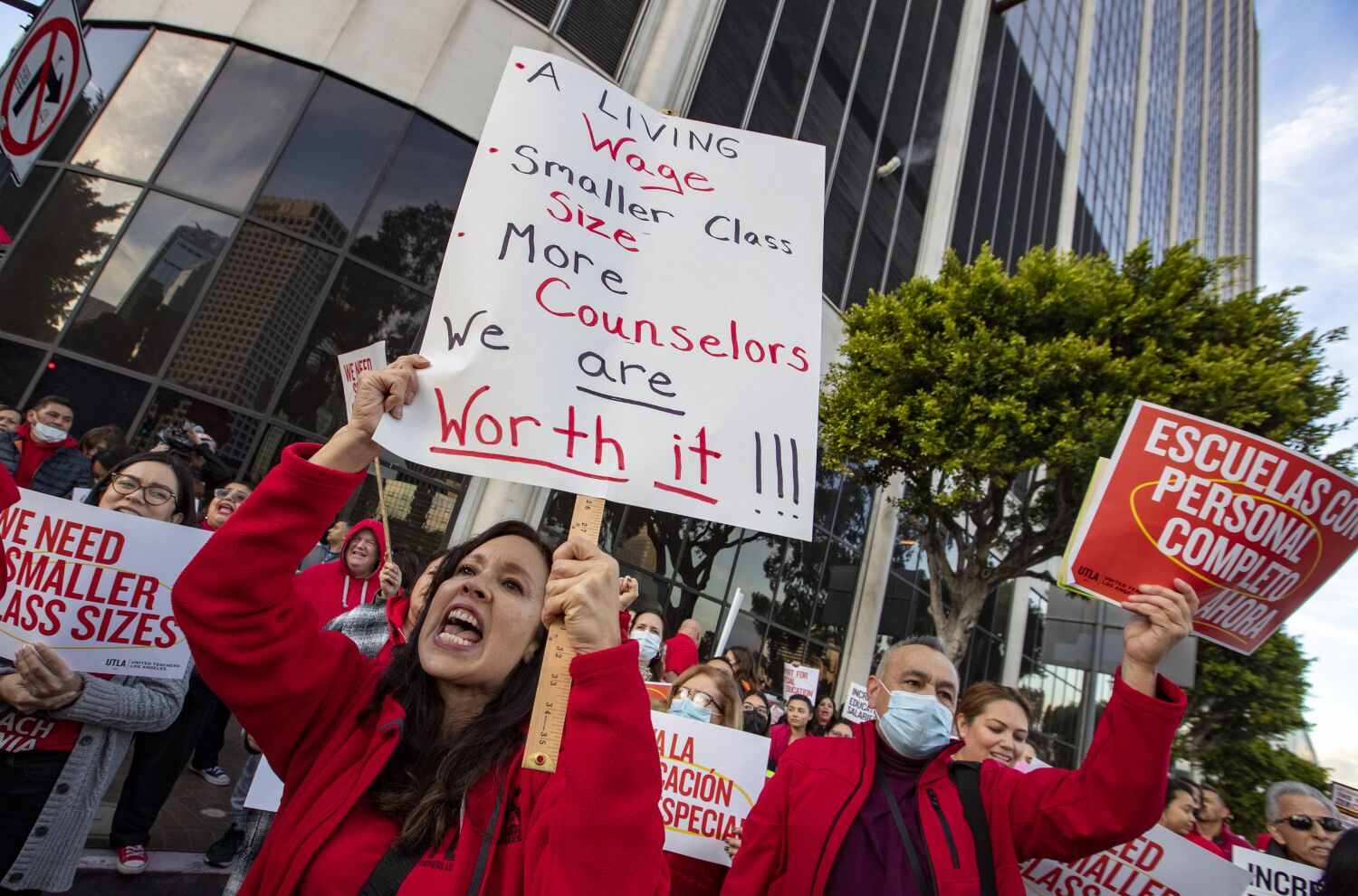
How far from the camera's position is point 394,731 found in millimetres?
1521

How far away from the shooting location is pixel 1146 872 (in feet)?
9.26

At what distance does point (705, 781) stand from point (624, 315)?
2196 mm

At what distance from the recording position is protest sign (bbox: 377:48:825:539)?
164cm

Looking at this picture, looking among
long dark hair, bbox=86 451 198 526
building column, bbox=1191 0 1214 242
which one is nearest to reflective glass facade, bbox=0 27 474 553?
long dark hair, bbox=86 451 198 526

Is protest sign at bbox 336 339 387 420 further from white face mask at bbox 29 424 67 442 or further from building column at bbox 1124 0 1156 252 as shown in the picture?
building column at bbox 1124 0 1156 252

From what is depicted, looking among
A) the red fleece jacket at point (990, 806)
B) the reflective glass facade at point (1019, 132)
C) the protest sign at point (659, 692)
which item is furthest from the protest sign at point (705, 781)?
the reflective glass facade at point (1019, 132)

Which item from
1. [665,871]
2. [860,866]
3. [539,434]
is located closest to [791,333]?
[539,434]

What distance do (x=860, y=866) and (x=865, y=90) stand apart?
16407mm

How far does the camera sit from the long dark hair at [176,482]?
274cm

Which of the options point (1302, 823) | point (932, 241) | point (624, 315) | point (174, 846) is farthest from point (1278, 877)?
point (932, 241)

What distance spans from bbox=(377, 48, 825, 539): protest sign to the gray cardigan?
Result: 1.63m

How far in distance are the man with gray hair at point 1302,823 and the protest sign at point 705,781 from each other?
2872mm

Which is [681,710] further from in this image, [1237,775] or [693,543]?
[1237,775]

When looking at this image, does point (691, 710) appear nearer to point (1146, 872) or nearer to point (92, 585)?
point (1146, 872)
